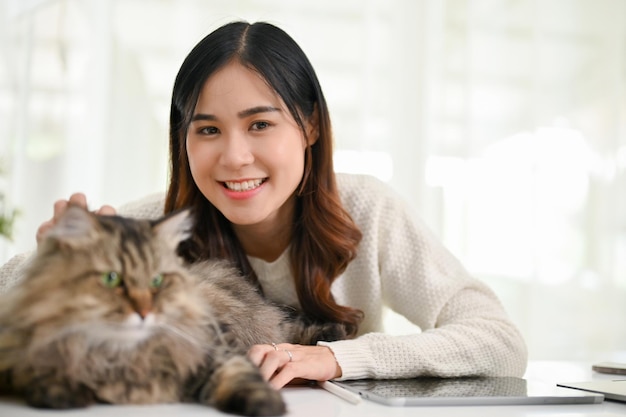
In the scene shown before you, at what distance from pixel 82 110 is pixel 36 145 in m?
0.28

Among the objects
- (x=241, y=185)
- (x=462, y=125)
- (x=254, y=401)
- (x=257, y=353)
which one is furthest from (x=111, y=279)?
(x=462, y=125)

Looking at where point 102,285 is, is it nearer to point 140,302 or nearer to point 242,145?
point 140,302

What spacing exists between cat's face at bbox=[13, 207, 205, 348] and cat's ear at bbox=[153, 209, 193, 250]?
Result: 2 cm

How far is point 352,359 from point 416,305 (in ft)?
1.67

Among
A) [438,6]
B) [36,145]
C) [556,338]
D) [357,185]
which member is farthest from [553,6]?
[36,145]

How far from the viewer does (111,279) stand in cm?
87

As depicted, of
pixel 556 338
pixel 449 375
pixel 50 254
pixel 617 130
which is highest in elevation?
pixel 617 130

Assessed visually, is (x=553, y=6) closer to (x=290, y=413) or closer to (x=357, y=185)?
(x=357, y=185)

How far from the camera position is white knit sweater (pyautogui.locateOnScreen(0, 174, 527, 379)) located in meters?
1.42

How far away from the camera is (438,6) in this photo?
3.63m

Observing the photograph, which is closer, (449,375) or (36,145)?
(449,375)

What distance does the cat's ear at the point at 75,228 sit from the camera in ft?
2.90

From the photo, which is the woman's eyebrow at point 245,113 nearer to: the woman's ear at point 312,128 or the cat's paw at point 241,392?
the woman's ear at point 312,128

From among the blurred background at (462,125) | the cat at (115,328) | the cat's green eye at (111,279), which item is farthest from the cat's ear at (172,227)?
the blurred background at (462,125)
